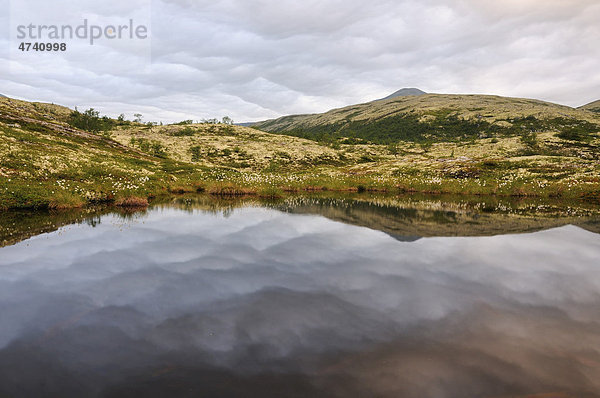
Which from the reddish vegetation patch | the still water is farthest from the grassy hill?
the still water

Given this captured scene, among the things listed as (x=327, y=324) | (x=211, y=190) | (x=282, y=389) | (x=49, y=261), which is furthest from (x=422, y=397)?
(x=211, y=190)

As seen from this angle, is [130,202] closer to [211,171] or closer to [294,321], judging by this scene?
[294,321]

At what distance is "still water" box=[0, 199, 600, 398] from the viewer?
15.2 feet

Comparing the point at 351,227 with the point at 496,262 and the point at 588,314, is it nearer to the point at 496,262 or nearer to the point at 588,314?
the point at 496,262

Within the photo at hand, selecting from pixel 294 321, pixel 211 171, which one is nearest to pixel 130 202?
pixel 294 321

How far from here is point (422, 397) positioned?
437cm

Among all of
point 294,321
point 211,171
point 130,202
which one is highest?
point 211,171

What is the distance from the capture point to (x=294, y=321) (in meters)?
6.54

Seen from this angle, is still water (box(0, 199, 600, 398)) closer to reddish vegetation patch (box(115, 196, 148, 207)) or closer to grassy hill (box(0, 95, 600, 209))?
reddish vegetation patch (box(115, 196, 148, 207))

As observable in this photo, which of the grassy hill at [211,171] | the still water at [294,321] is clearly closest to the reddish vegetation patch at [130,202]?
the grassy hill at [211,171]

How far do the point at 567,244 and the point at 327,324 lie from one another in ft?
45.7

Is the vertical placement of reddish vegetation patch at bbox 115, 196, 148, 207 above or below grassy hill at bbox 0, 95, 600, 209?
below

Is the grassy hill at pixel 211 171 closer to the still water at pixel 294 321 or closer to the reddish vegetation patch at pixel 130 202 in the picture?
the reddish vegetation patch at pixel 130 202

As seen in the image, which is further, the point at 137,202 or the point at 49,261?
the point at 137,202
